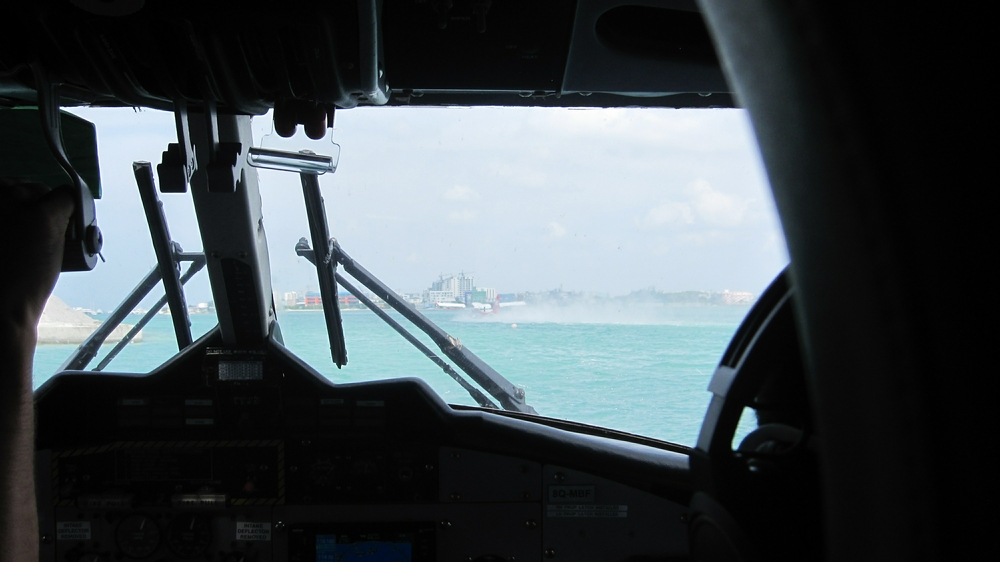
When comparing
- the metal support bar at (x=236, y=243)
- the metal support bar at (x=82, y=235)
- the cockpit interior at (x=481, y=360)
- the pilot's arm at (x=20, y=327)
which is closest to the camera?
the cockpit interior at (x=481, y=360)

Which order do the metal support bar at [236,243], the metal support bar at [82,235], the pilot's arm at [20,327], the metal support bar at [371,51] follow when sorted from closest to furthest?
the pilot's arm at [20,327] < the metal support bar at [82,235] < the metal support bar at [371,51] < the metal support bar at [236,243]

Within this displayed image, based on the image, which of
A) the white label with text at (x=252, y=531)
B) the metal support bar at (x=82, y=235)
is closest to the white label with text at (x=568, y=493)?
the white label with text at (x=252, y=531)

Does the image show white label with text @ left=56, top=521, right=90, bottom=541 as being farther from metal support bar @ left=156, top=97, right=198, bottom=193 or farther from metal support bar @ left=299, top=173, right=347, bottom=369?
metal support bar @ left=156, top=97, right=198, bottom=193

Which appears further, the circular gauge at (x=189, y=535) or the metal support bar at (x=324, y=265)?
the metal support bar at (x=324, y=265)

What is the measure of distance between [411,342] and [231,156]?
37.0 inches

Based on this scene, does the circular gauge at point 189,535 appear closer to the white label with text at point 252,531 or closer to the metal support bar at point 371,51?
the white label with text at point 252,531

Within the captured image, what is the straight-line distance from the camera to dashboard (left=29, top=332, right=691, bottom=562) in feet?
7.75

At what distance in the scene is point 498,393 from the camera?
2.52 meters

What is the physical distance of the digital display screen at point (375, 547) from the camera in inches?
93.0

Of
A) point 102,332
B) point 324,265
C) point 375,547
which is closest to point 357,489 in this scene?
point 375,547

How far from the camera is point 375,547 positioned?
2.36m

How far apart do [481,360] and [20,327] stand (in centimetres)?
167

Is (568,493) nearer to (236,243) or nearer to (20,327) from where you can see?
(236,243)

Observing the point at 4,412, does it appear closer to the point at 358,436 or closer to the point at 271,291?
the point at 358,436
